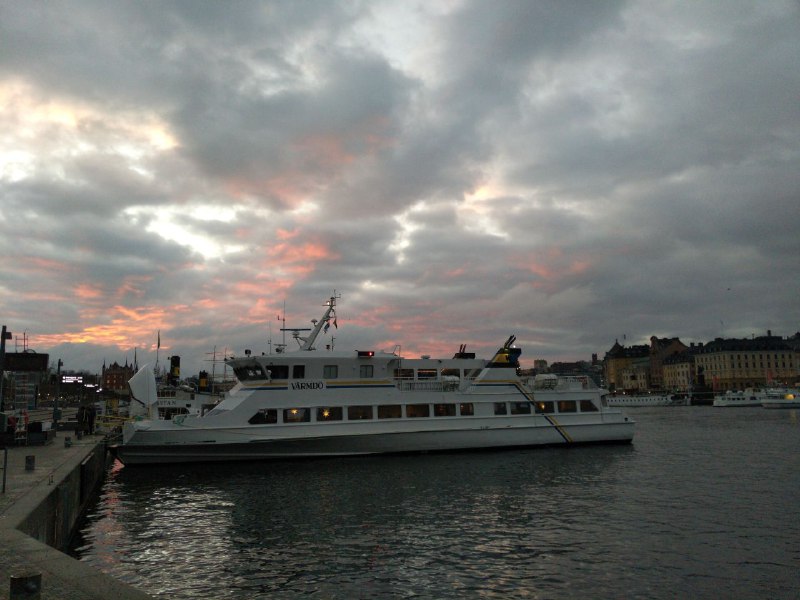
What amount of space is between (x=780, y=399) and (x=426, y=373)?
103 m

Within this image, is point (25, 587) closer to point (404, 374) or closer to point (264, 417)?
point (264, 417)

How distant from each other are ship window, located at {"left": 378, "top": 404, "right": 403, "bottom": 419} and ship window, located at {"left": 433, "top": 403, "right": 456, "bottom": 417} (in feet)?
7.01

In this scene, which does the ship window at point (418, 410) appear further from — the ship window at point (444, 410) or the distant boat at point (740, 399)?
the distant boat at point (740, 399)

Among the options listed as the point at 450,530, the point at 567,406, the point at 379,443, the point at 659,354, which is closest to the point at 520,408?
the point at 567,406

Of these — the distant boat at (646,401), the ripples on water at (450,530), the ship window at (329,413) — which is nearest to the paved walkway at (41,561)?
the ripples on water at (450,530)

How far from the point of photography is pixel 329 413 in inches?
1135

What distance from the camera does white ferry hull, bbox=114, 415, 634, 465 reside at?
87.4ft

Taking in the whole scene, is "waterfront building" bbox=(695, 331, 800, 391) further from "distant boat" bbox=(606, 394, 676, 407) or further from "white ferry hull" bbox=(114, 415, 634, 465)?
"white ferry hull" bbox=(114, 415, 634, 465)

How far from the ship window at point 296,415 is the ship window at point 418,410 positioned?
5.58 meters

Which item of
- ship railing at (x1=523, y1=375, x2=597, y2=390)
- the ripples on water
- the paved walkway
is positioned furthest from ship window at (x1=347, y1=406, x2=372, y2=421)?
the paved walkway

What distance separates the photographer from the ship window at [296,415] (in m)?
28.1

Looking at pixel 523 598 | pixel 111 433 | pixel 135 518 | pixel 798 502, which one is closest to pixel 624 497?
pixel 798 502

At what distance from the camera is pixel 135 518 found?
1780 cm

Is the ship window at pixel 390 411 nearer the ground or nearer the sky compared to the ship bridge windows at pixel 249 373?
nearer the ground
